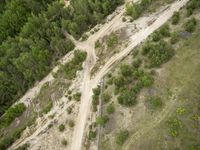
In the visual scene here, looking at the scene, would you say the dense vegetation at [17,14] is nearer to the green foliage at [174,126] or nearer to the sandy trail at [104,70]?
the sandy trail at [104,70]

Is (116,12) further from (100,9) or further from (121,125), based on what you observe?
(121,125)

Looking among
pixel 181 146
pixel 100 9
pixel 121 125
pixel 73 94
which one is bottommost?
pixel 181 146

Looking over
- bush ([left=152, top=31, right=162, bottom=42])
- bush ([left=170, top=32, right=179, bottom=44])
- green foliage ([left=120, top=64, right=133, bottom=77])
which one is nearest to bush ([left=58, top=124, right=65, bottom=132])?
green foliage ([left=120, top=64, right=133, bottom=77])

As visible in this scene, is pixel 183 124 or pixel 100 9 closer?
pixel 183 124

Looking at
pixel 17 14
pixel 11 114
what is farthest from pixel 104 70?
pixel 17 14

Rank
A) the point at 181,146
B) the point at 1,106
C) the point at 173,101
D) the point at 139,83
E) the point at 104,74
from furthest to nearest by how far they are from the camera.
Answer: the point at 1,106
the point at 104,74
the point at 139,83
the point at 173,101
the point at 181,146

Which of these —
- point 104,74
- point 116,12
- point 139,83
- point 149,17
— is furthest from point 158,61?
point 116,12

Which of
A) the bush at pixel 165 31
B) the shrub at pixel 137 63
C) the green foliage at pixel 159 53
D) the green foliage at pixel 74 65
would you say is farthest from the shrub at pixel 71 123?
the bush at pixel 165 31

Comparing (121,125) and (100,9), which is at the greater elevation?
(100,9)
